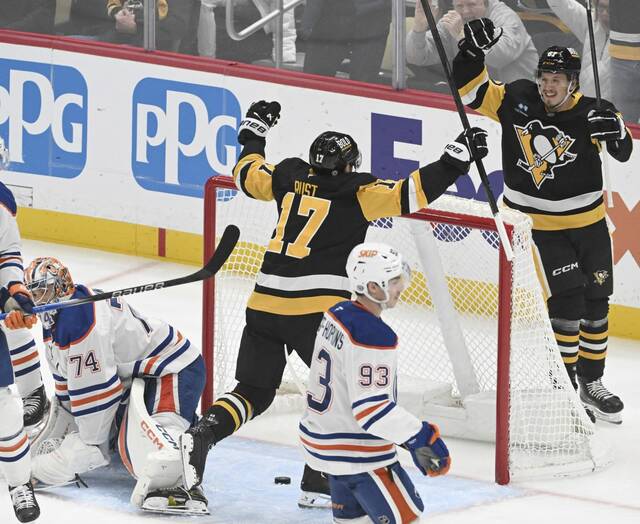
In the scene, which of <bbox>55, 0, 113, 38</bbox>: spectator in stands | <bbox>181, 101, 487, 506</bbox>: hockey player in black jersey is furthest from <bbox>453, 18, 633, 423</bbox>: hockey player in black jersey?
<bbox>55, 0, 113, 38</bbox>: spectator in stands

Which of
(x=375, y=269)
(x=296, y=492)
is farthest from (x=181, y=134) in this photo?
(x=375, y=269)

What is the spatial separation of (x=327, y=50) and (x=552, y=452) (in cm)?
251

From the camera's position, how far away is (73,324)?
523cm

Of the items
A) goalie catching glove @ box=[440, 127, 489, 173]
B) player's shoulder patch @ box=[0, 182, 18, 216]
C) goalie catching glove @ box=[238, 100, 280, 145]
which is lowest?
player's shoulder patch @ box=[0, 182, 18, 216]

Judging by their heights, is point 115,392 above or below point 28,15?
below

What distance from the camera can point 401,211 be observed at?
5.21 meters

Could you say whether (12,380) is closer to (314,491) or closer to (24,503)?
(24,503)

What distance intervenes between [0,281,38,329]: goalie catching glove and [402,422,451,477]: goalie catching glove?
1293 mm

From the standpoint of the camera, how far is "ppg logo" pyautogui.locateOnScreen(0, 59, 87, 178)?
8.19 metres

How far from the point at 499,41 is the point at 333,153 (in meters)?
1.99

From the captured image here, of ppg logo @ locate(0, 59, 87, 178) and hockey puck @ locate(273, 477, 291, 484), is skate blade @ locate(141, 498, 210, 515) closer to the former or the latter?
hockey puck @ locate(273, 477, 291, 484)

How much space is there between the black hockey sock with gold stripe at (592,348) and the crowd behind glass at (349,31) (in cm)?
109

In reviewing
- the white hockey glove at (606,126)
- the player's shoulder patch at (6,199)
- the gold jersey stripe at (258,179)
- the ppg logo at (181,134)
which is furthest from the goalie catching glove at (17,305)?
the ppg logo at (181,134)

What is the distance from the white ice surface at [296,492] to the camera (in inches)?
205
